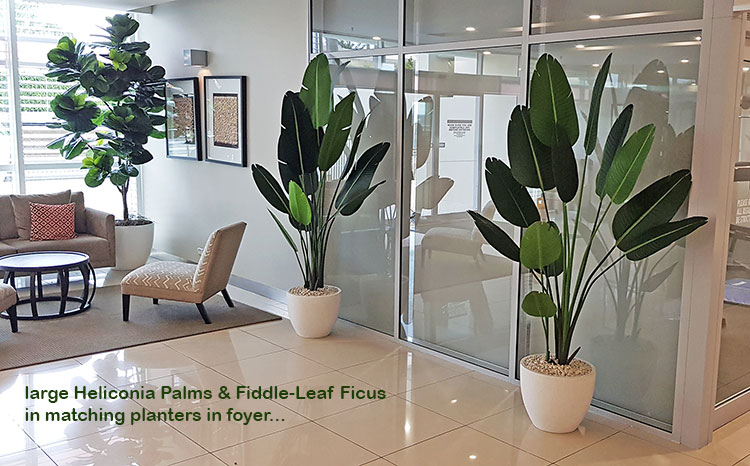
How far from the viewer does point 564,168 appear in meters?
3.52

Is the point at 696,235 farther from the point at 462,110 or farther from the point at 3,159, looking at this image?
the point at 3,159

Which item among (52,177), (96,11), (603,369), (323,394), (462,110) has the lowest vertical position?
(323,394)

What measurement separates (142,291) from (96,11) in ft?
13.5

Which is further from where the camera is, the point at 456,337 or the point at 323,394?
the point at 456,337

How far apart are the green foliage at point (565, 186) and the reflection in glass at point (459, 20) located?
0.86 metres

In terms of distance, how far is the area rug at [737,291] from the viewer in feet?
12.2

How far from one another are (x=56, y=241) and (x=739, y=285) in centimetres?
578

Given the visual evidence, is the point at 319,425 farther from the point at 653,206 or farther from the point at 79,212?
the point at 79,212

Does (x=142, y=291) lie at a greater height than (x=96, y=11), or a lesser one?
lesser

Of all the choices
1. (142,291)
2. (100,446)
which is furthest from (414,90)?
(100,446)

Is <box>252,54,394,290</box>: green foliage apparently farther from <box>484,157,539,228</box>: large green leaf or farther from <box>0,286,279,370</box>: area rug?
<box>484,157,539,228</box>: large green leaf

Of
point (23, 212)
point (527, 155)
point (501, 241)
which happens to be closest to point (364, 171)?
point (501, 241)

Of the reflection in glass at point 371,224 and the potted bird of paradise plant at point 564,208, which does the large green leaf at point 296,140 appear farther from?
the potted bird of paradise plant at point 564,208

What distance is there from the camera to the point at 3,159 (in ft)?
25.1
